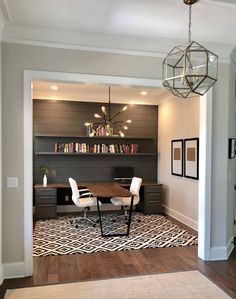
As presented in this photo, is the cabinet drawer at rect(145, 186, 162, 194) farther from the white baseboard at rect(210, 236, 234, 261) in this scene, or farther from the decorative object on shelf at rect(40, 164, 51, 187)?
the white baseboard at rect(210, 236, 234, 261)

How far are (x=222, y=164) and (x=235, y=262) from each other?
4.30ft

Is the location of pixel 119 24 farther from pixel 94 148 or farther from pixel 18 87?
pixel 94 148

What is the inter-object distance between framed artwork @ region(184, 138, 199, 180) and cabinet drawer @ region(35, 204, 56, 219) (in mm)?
2859

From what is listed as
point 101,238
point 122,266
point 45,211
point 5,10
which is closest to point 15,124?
point 5,10

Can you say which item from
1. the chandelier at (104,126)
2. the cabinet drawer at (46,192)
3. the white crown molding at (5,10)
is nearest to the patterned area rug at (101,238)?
the cabinet drawer at (46,192)

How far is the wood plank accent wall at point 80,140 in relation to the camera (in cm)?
627

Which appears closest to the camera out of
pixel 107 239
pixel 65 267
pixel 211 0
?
pixel 211 0

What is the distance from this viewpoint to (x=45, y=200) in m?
5.67

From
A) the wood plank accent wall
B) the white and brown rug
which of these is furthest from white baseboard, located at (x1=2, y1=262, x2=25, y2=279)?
the wood plank accent wall

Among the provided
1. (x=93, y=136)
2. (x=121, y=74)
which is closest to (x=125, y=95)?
(x=93, y=136)

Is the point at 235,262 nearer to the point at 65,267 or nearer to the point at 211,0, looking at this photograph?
the point at 65,267

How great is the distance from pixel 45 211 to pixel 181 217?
9.33 ft

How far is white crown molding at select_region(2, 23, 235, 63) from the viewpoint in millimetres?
3080

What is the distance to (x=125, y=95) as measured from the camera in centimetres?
628
